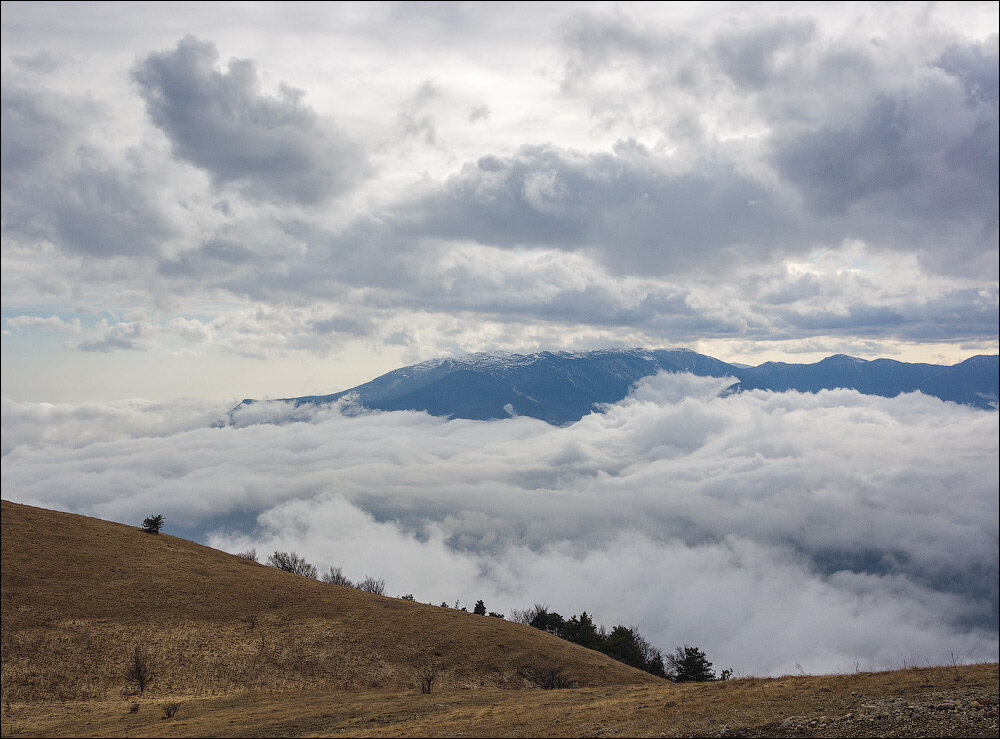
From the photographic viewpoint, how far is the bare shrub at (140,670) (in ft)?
157

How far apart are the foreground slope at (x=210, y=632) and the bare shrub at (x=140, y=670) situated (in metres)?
0.48

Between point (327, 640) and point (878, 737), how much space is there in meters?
51.5

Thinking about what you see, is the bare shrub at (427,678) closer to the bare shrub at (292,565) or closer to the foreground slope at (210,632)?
the foreground slope at (210,632)

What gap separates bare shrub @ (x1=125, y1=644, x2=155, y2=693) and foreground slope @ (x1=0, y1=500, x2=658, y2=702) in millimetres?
482

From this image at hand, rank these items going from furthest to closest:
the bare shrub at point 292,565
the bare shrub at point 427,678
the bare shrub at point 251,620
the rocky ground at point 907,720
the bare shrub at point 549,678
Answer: the bare shrub at point 292,565 < the bare shrub at point 251,620 < the bare shrub at point 549,678 < the bare shrub at point 427,678 < the rocky ground at point 907,720

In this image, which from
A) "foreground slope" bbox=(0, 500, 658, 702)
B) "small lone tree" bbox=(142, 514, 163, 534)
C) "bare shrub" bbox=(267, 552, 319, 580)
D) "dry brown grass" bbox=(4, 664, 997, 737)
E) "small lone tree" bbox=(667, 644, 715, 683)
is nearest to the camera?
"dry brown grass" bbox=(4, 664, 997, 737)

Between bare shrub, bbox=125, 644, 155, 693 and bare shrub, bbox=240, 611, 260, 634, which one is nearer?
bare shrub, bbox=125, 644, 155, 693

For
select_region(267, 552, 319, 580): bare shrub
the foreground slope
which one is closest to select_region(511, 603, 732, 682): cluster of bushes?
the foreground slope

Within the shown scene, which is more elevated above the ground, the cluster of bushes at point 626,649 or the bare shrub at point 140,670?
the bare shrub at point 140,670

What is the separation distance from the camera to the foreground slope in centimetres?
4997

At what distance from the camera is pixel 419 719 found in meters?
33.6

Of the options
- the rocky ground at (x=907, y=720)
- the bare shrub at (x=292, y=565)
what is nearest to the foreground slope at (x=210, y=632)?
the rocky ground at (x=907, y=720)

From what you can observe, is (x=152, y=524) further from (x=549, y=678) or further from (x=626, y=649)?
(x=626, y=649)

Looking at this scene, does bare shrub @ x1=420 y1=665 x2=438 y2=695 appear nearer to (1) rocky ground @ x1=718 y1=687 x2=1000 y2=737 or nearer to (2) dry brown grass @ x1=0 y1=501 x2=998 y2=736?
(2) dry brown grass @ x1=0 y1=501 x2=998 y2=736
